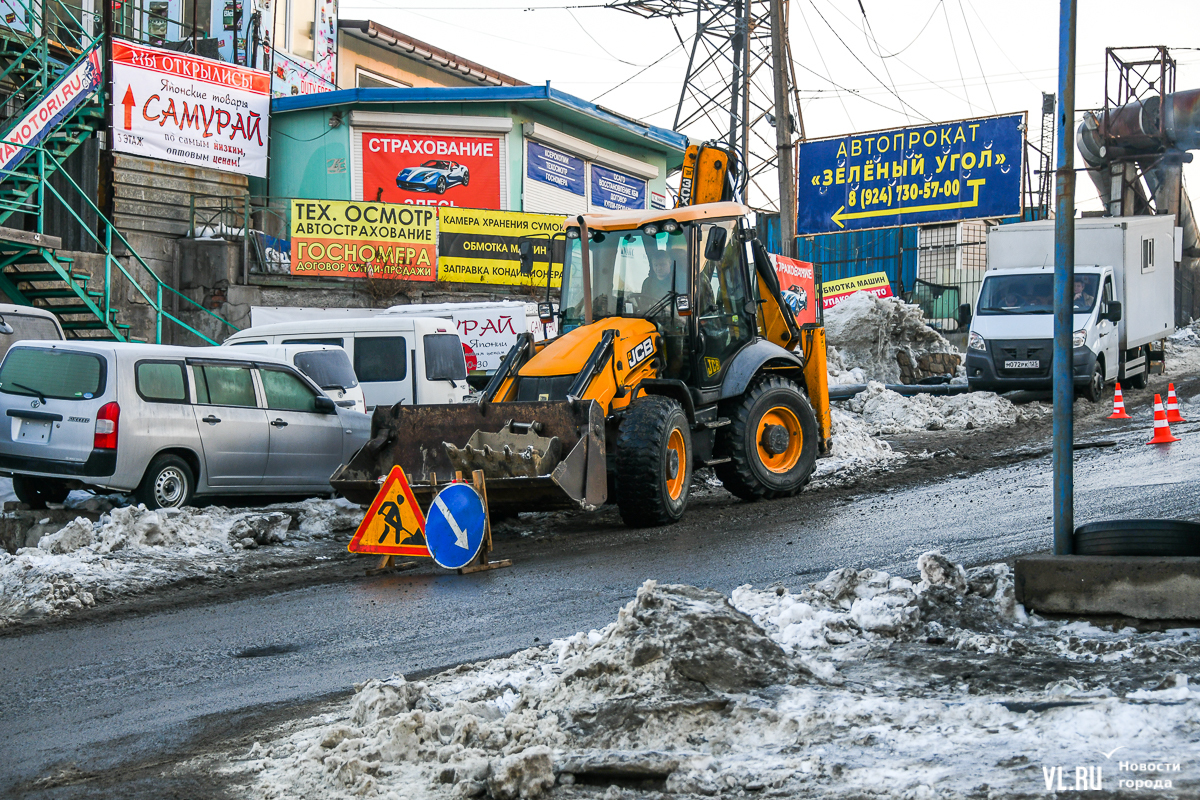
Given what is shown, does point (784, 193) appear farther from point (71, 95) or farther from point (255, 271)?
point (71, 95)

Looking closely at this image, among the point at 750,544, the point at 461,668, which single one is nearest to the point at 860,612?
the point at 461,668

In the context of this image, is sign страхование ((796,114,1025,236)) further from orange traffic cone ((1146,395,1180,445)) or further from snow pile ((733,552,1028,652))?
snow pile ((733,552,1028,652))

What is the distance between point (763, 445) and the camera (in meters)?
12.0

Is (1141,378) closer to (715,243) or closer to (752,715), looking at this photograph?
(715,243)

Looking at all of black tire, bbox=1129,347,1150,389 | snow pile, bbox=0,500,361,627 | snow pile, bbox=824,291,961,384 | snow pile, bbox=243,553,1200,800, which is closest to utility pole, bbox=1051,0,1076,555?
snow pile, bbox=243,553,1200,800

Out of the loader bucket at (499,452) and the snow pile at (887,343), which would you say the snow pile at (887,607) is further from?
the snow pile at (887,343)

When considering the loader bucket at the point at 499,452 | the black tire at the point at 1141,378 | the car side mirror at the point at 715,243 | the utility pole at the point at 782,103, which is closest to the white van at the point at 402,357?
the loader bucket at the point at 499,452

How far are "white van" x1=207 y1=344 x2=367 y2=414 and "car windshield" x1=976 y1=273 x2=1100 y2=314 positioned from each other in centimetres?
1225

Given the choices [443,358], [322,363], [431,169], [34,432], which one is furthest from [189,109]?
[34,432]

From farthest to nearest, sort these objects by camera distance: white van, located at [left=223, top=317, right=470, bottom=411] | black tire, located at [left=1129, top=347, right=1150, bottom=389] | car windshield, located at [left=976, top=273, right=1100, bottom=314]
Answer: black tire, located at [left=1129, top=347, right=1150, bottom=389]
car windshield, located at [left=976, top=273, right=1100, bottom=314]
white van, located at [left=223, top=317, right=470, bottom=411]

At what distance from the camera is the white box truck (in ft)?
66.2

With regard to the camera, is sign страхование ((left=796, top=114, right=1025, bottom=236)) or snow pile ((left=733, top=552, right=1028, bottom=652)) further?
sign страхование ((left=796, top=114, right=1025, bottom=236))

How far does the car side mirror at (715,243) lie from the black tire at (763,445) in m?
1.48

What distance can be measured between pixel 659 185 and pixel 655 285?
917 inches
